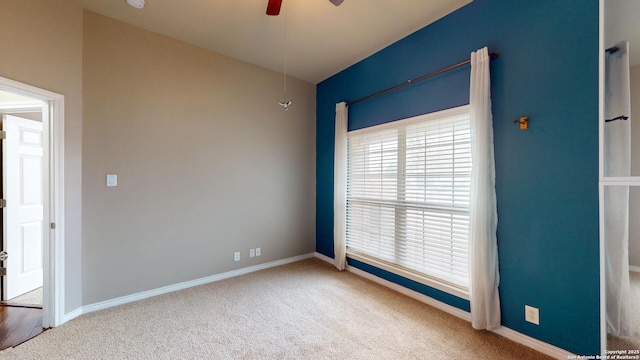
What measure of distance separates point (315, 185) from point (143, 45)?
290 centimetres

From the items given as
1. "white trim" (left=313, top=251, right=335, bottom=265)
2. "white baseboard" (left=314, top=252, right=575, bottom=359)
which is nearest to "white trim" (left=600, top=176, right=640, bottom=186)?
"white baseboard" (left=314, top=252, right=575, bottom=359)

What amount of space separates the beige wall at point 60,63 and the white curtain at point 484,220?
365 centimetres

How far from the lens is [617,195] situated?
1521mm

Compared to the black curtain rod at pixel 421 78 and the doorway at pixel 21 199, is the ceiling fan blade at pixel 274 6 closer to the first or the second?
the black curtain rod at pixel 421 78

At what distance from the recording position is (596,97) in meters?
1.69

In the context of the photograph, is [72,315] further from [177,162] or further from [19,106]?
[19,106]

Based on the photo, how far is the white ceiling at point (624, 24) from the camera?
144 centimetres

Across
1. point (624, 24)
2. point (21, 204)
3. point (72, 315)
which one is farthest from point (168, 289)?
point (624, 24)

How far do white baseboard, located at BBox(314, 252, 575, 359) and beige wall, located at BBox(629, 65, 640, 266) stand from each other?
884mm

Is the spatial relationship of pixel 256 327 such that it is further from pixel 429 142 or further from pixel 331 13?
pixel 331 13

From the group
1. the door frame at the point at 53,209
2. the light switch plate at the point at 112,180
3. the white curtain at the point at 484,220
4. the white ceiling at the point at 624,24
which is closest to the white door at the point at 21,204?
the door frame at the point at 53,209

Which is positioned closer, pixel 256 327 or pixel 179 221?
pixel 256 327

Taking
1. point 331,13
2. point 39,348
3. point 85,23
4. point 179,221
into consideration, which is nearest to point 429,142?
point 331,13

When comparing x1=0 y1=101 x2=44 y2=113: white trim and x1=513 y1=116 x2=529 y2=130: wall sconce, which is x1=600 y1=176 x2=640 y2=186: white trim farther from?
x1=0 y1=101 x2=44 y2=113: white trim
